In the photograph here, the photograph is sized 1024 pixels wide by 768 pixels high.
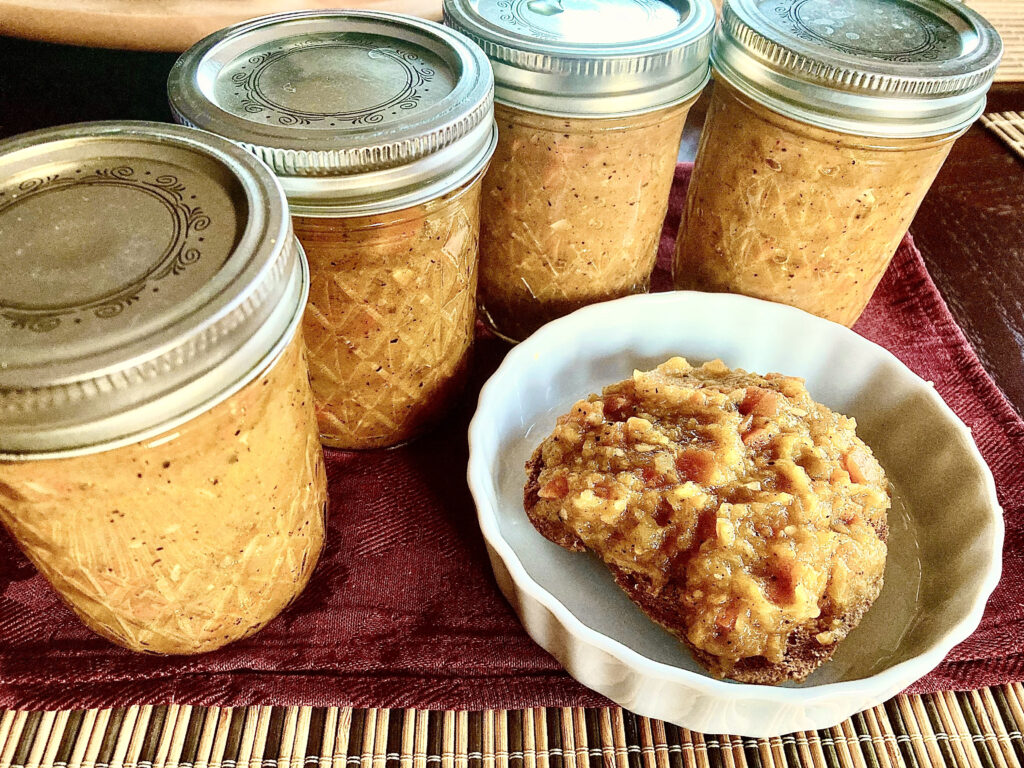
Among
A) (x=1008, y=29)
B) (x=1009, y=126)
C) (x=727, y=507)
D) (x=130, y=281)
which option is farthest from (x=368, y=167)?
(x=1008, y=29)

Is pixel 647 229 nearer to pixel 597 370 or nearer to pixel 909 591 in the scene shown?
pixel 597 370

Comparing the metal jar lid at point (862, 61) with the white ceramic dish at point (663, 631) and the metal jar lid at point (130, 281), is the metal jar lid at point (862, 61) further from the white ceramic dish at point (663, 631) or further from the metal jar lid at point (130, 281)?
the metal jar lid at point (130, 281)

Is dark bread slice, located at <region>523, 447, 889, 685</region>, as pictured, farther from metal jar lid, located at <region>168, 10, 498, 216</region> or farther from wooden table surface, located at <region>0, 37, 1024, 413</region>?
wooden table surface, located at <region>0, 37, 1024, 413</region>

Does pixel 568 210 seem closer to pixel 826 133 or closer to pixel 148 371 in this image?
pixel 826 133

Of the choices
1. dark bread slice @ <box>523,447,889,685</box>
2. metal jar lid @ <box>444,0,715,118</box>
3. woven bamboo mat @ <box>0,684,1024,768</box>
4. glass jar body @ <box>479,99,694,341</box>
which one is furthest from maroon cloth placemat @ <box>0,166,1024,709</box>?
metal jar lid @ <box>444,0,715,118</box>

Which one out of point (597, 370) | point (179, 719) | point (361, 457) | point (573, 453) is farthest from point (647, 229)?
point (179, 719)

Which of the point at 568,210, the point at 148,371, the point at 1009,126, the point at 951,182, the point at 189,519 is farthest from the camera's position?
the point at 1009,126

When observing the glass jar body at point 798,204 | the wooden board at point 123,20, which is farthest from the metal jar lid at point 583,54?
the wooden board at point 123,20
